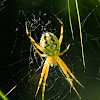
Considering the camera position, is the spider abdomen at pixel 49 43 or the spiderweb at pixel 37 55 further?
the spiderweb at pixel 37 55

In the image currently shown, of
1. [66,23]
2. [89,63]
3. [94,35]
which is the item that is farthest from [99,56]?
[66,23]

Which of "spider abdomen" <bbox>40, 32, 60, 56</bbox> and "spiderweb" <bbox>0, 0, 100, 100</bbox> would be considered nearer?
"spider abdomen" <bbox>40, 32, 60, 56</bbox>

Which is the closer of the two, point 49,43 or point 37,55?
point 49,43

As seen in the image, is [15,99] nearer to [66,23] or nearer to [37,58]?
[37,58]

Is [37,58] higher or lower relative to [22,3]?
lower
